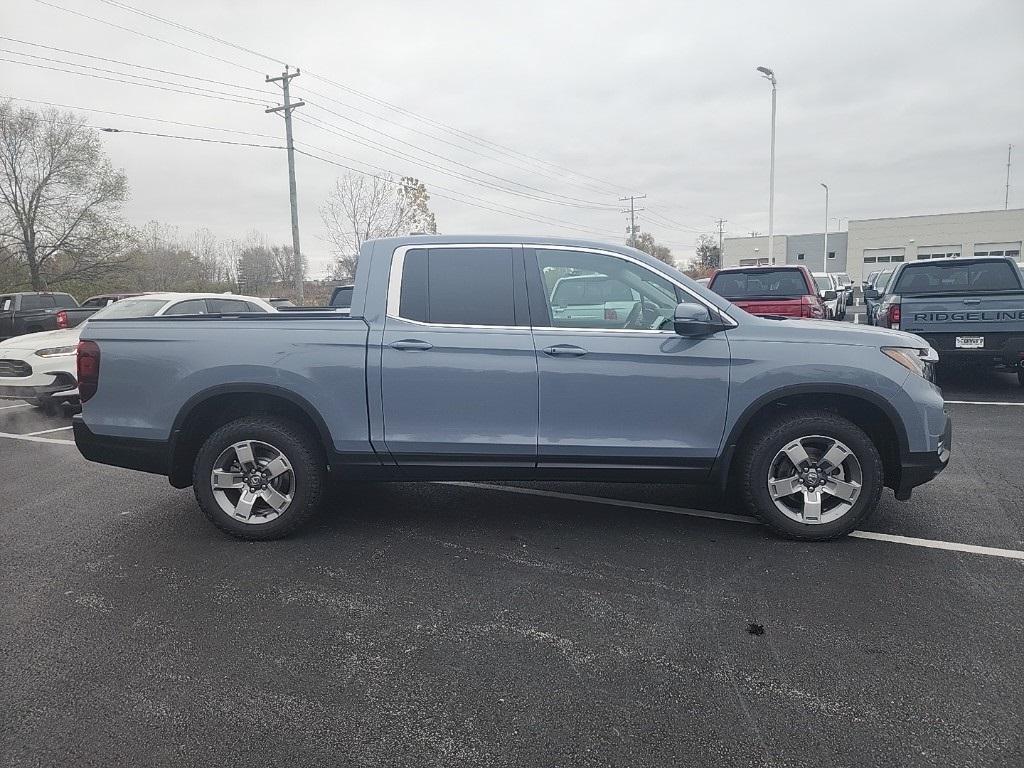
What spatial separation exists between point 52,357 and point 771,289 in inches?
405

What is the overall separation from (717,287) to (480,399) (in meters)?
8.05

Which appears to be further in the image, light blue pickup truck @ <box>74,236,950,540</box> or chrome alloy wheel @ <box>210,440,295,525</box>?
chrome alloy wheel @ <box>210,440,295,525</box>

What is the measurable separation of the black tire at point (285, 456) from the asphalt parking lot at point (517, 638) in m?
0.14

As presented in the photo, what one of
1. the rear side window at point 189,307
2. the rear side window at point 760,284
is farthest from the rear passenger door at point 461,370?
the rear side window at point 760,284

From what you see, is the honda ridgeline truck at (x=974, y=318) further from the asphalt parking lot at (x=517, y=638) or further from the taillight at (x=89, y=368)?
the taillight at (x=89, y=368)

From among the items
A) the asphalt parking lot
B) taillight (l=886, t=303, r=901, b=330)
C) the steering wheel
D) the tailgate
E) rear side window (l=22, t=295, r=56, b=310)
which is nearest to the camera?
the asphalt parking lot

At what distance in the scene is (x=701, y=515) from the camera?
497cm

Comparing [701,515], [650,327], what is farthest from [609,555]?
[650,327]

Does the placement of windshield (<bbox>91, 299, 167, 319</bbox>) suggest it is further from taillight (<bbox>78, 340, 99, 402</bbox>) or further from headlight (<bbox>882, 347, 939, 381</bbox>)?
headlight (<bbox>882, 347, 939, 381</bbox>)

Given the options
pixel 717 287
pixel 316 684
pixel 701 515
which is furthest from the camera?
pixel 717 287

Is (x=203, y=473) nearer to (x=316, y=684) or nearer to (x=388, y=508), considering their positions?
(x=388, y=508)

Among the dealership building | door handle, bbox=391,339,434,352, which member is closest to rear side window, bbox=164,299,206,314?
door handle, bbox=391,339,434,352

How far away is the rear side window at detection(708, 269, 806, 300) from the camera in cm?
1122

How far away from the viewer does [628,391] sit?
4277mm
